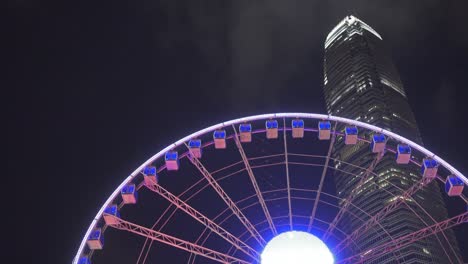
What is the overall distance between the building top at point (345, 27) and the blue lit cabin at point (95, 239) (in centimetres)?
11060

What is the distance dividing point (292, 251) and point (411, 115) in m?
86.8

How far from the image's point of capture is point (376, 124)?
8588 centimetres

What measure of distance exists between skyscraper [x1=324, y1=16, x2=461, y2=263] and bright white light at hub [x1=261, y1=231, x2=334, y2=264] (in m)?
46.2

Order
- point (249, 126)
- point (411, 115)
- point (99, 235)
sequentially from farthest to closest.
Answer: point (411, 115), point (249, 126), point (99, 235)

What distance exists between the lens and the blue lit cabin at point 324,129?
715 inches

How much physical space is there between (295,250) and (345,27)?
112 metres

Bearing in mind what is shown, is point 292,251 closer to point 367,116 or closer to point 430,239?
point 430,239

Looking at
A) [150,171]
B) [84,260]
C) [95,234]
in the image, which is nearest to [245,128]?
[150,171]

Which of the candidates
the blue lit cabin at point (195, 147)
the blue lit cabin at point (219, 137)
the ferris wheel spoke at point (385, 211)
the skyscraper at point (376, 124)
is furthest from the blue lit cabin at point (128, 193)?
the skyscraper at point (376, 124)

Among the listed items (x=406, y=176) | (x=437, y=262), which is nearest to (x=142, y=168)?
(x=437, y=262)

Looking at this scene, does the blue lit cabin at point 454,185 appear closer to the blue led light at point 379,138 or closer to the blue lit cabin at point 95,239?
the blue led light at point 379,138

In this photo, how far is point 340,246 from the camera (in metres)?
17.4

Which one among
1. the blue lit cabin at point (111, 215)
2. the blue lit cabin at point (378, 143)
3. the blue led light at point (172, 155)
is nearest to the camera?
the blue lit cabin at point (111, 215)

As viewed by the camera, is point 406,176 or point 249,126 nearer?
point 249,126
